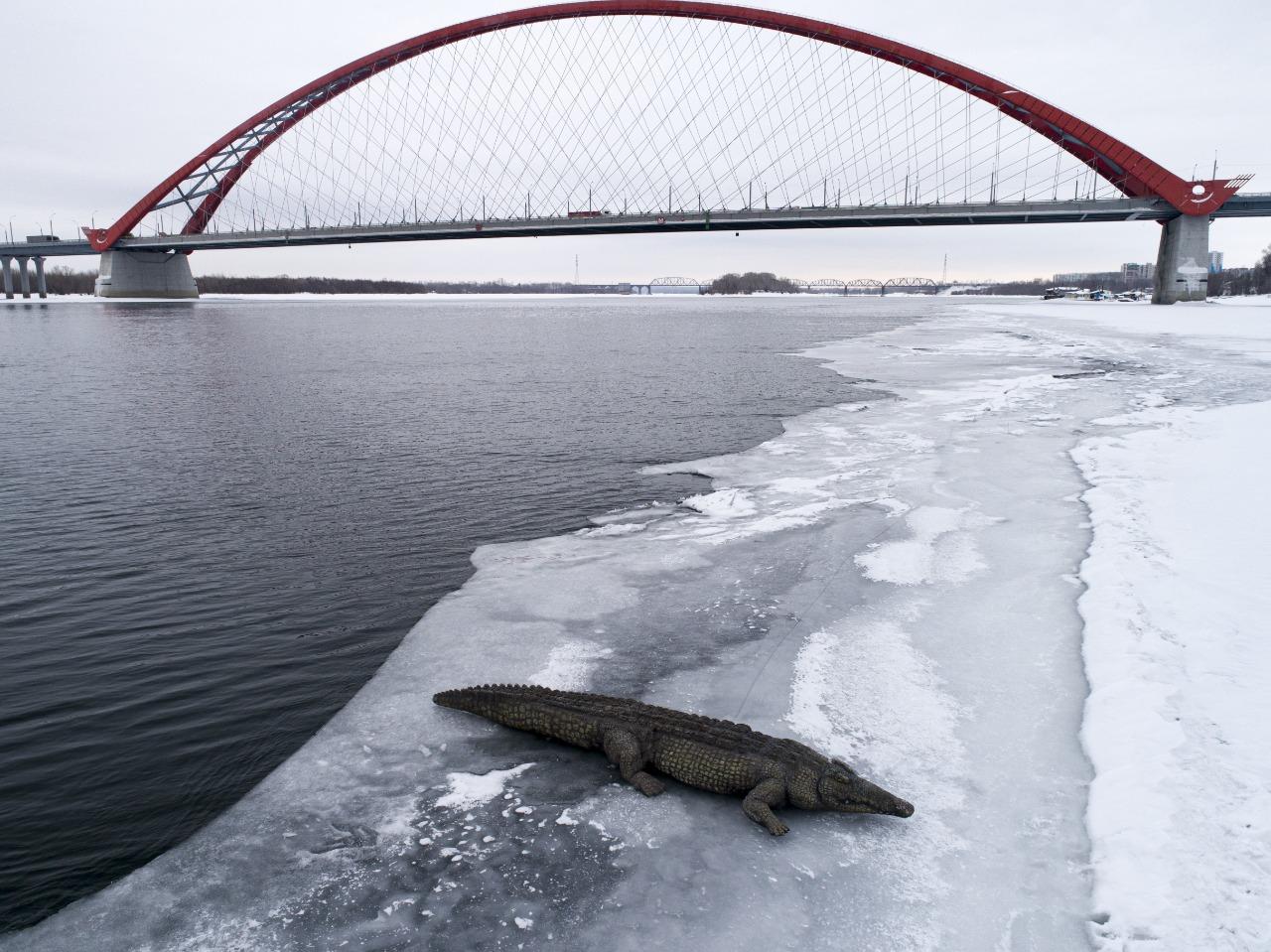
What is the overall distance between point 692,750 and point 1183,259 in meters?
78.1

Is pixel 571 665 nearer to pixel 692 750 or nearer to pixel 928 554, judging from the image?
pixel 692 750

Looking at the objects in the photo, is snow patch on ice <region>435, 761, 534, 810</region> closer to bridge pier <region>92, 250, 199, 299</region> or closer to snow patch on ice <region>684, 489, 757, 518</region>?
snow patch on ice <region>684, 489, 757, 518</region>

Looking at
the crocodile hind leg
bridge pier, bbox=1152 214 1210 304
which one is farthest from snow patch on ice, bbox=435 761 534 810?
bridge pier, bbox=1152 214 1210 304

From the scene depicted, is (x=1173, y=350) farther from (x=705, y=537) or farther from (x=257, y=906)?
(x=257, y=906)

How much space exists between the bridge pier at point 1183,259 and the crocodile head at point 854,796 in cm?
7568

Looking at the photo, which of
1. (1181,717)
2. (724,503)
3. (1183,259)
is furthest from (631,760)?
(1183,259)

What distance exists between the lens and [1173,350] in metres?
29.3

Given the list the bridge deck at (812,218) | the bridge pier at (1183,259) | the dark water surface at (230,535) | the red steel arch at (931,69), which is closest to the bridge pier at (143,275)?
the bridge deck at (812,218)

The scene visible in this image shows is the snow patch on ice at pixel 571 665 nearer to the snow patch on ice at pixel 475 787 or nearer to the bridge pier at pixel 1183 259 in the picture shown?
the snow patch on ice at pixel 475 787

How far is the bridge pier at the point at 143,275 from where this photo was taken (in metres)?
100

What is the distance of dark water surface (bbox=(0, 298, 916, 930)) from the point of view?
488 centimetres

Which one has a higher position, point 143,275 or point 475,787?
point 143,275

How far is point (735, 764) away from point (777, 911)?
2.96 feet

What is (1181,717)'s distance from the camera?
4.68 m
